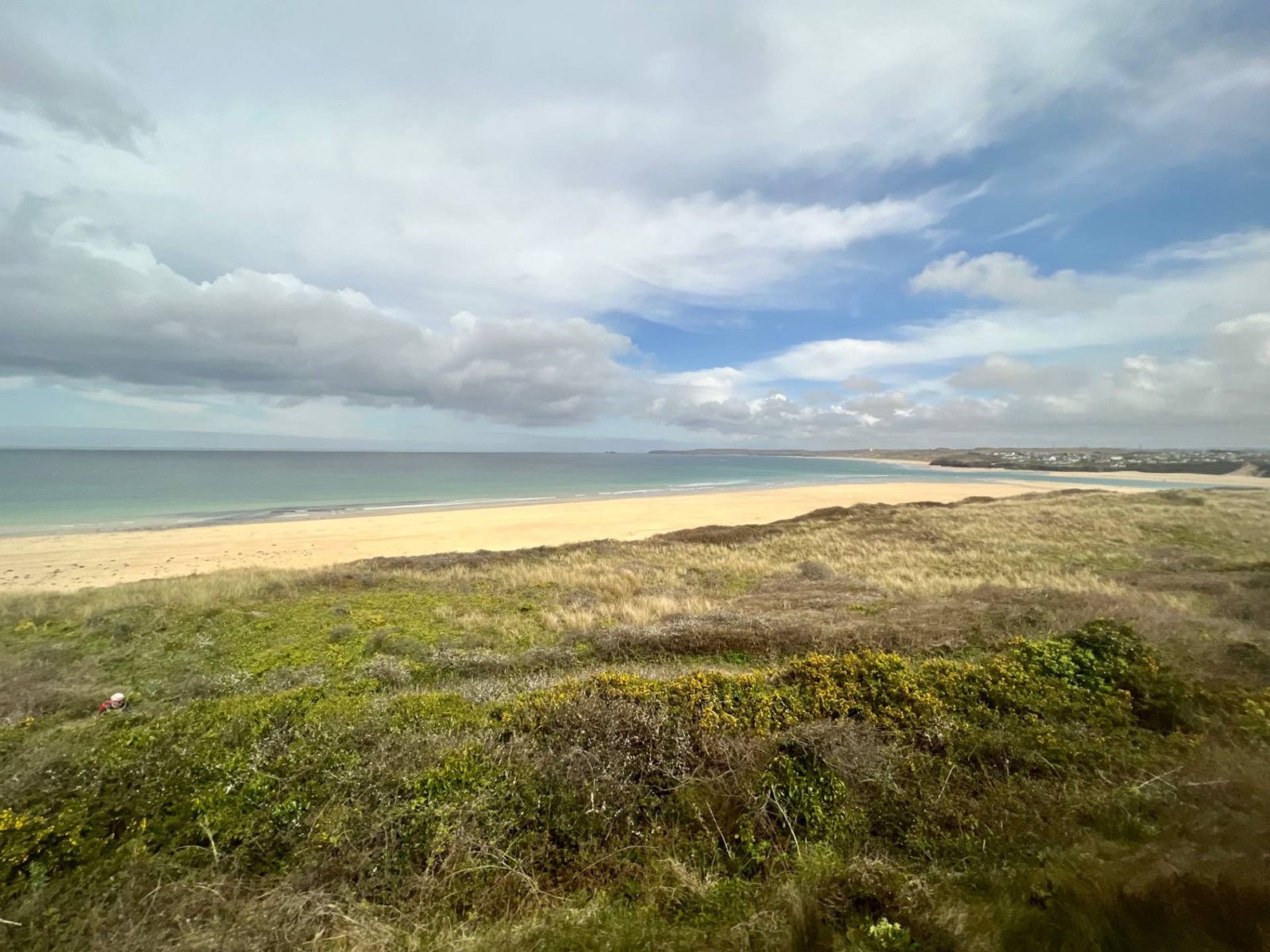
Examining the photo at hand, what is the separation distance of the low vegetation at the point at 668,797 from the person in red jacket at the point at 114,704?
19 cm

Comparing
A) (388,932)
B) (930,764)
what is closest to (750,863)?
(930,764)

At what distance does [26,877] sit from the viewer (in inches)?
131

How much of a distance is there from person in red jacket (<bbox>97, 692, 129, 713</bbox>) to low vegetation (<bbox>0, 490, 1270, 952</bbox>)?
0.19 m

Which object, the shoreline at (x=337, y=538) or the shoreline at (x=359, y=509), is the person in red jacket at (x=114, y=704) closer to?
the shoreline at (x=337, y=538)

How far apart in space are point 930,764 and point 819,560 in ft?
55.2

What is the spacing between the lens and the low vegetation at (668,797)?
2969mm

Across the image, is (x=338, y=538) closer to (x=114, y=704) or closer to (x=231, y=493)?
(x=114, y=704)

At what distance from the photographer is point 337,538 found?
31672mm

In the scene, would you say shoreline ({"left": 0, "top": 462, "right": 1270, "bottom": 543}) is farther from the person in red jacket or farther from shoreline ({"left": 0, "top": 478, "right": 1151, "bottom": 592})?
the person in red jacket

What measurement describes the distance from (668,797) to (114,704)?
8.03m

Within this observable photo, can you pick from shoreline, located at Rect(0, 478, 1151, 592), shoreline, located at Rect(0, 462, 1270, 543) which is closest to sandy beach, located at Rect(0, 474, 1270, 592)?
shoreline, located at Rect(0, 478, 1151, 592)

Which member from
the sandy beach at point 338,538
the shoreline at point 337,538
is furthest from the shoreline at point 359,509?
the sandy beach at point 338,538

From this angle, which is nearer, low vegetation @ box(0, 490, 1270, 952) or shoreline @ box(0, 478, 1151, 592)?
low vegetation @ box(0, 490, 1270, 952)

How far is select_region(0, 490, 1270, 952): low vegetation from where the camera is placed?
9.74 ft
